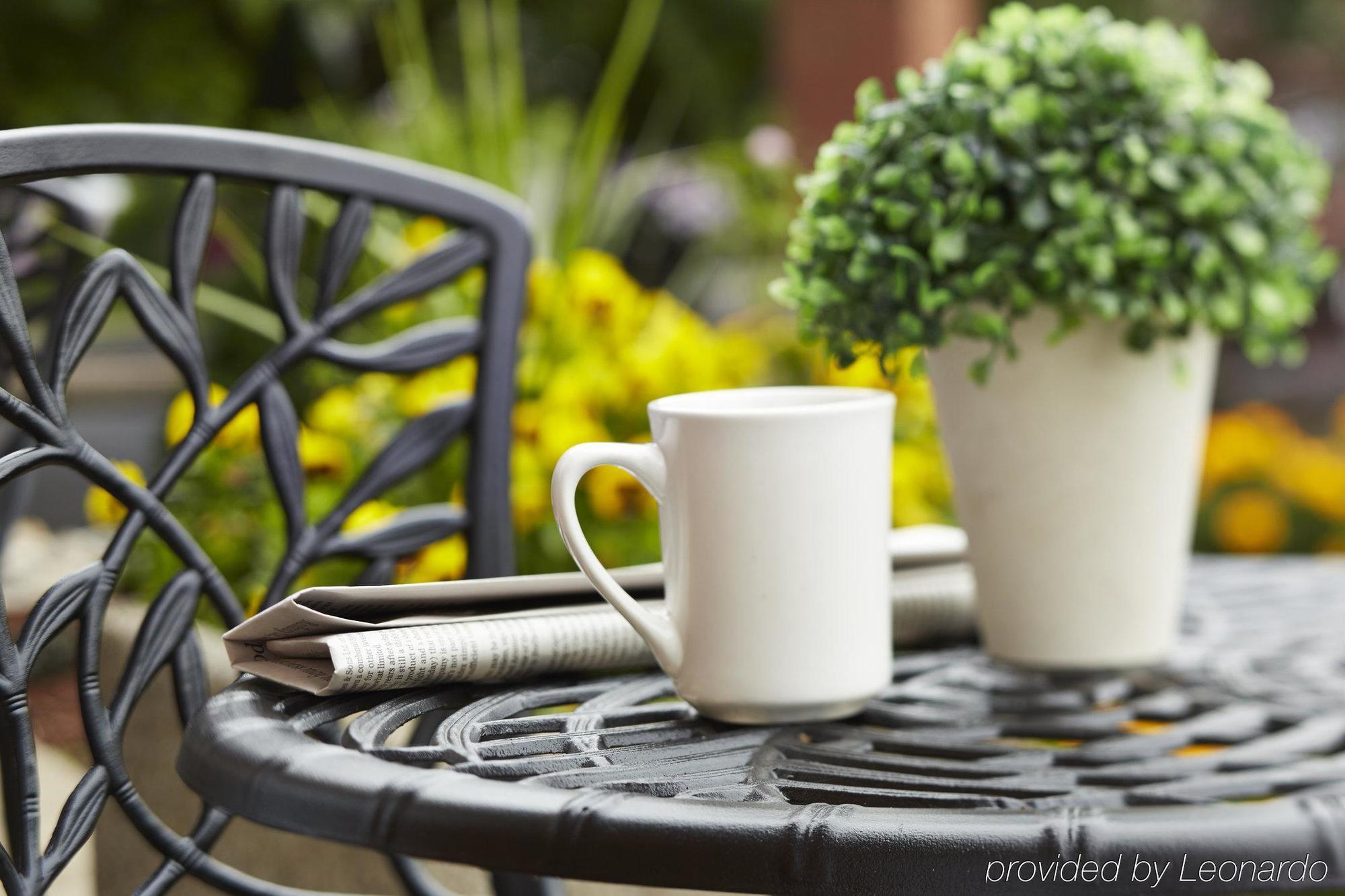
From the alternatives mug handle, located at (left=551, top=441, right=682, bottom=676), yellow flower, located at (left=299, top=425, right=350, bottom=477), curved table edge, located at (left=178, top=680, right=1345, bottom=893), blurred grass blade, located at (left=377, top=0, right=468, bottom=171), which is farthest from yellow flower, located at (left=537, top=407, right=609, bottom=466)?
curved table edge, located at (left=178, top=680, right=1345, bottom=893)

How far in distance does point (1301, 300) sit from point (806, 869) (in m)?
0.55

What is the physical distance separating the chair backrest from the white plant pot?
0.37m

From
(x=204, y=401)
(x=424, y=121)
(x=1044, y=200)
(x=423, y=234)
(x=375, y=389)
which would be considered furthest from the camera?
(x=424, y=121)

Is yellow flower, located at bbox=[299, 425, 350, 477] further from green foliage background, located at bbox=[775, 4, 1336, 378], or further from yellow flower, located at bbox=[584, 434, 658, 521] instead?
green foliage background, located at bbox=[775, 4, 1336, 378]

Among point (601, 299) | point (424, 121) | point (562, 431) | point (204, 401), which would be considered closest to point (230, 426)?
point (562, 431)

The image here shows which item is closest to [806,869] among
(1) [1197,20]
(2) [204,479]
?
(2) [204,479]

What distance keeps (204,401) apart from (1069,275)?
543 millimetres

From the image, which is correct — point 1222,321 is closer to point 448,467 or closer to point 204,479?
point 448,467

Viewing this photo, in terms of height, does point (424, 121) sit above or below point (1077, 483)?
above

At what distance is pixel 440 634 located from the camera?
24.4 inches

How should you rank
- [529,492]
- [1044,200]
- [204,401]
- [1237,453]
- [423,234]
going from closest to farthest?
[1044,200]
[204,401]
[529,492]
[423,234]
[1237,453]

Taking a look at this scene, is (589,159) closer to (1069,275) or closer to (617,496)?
(617,496)

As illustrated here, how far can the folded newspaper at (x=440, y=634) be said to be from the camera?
590 millimetres

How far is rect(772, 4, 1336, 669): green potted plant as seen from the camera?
0.71 m
